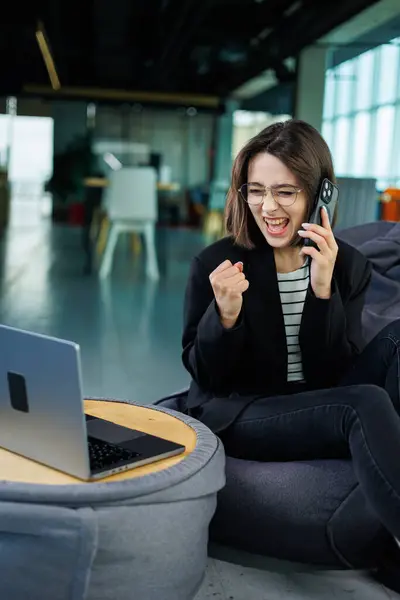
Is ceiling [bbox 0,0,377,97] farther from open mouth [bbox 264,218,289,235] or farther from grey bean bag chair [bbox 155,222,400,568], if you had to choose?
grey bean bag chair [bbox 155,222,400,568]

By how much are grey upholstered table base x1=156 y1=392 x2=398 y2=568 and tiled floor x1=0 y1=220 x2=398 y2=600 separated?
0.07m

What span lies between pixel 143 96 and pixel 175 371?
1698 centimetres

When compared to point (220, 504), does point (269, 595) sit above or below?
below

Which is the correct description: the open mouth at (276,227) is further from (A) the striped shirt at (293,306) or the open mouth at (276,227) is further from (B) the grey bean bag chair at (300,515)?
(B) the grey bean bag chair at (300,515)

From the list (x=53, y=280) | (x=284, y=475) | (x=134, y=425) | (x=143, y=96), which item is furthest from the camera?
(x=143, y=96)

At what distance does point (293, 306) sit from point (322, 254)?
7.8 inches

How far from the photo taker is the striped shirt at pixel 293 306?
2055 millimetres

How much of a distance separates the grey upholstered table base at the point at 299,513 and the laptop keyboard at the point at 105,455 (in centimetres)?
48

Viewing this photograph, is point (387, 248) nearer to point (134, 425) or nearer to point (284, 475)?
point (284, 475)

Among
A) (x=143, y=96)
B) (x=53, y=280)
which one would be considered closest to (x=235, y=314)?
(x=53, y=280)

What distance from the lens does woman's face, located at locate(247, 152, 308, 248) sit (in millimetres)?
1955

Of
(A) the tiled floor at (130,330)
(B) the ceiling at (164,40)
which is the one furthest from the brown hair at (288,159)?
(B) the ceiling at (164,40)

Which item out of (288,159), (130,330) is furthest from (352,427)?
(130,330)

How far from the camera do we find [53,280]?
24.4 ft
